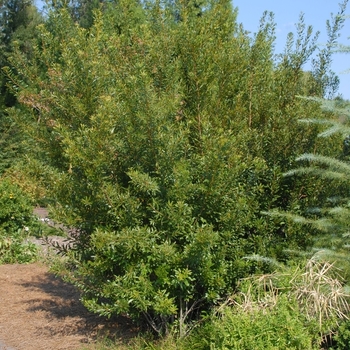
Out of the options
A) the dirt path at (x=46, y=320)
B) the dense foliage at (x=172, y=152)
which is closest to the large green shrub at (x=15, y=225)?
the dirt path at (x=46, y=320)

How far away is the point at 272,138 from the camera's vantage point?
4.96 m

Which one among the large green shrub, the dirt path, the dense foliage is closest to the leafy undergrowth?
the large green shrub

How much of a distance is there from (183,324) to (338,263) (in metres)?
1.42

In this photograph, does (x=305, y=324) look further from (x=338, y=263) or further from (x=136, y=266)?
(x=136, y=266)

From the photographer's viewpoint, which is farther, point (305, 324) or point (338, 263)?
point (338, 263)

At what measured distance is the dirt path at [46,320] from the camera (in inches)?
205

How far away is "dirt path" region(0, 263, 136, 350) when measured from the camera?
5215mm

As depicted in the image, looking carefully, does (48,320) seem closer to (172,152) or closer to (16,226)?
(172,152)

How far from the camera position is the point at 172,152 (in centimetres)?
425

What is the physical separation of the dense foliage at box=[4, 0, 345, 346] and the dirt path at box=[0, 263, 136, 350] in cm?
61

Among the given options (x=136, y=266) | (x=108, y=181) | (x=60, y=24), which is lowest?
(x=136, y=266)

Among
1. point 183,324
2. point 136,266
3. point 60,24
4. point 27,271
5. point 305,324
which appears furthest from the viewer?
point 27,271

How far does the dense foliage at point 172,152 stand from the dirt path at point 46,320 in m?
0.61

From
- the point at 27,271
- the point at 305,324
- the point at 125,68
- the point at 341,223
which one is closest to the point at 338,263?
the point at 341,223
